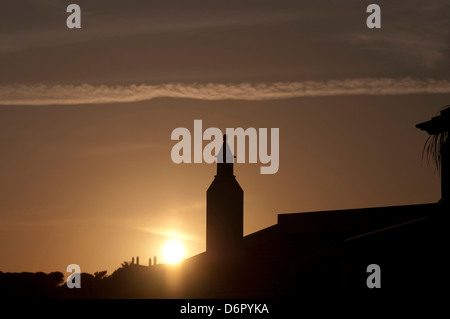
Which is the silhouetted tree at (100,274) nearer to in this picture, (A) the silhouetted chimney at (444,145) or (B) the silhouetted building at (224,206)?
(B) the silhouetted building at (224,206)

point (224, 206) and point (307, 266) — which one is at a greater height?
point (224, 206)

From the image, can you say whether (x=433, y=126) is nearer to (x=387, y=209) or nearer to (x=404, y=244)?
(x=404, y=244)

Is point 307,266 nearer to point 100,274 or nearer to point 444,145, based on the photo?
point 444,145

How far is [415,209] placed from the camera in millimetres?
28812

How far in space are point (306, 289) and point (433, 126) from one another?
4.05 metres

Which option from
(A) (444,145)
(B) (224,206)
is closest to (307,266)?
(A) (444,145)

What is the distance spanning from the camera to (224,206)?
42.0m

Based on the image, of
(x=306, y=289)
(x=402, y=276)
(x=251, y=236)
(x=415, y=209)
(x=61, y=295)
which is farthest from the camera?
(x=61, y=295)

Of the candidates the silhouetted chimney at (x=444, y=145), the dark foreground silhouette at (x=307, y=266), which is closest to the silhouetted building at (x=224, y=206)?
the dark foreground silhouette at (x=307, y=266)

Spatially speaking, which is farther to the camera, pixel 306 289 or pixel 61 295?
pixel 61 295

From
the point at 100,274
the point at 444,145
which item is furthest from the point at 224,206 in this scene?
the point at 444,145

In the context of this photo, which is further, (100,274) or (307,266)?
(100,274)
